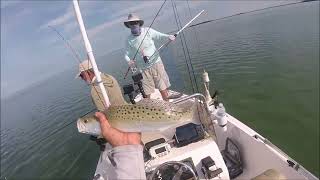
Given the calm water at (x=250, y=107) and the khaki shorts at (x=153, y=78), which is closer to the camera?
the khaki shorts at (x=153, y=78)

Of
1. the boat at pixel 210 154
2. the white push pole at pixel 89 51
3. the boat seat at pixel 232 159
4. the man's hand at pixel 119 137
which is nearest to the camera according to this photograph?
the man's hand at pixel 119 137

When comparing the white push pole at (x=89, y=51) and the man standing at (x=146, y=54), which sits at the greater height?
the white push pole at (x=89, y=51)

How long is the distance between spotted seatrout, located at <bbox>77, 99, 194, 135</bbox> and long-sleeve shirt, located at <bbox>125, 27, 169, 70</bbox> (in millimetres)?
5072

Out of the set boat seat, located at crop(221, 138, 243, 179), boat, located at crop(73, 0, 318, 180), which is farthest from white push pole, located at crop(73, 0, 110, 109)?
boat seat, located at crop(221, 138, 243, 179)

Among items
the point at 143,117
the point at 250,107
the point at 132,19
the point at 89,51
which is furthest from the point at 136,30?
the point at 250,107

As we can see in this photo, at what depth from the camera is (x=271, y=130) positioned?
8.88 metres

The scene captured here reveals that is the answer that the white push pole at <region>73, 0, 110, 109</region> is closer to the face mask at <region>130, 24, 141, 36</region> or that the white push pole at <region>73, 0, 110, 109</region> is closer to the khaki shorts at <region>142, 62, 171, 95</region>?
the face mask at <region>130, 24, 141, 36</region>

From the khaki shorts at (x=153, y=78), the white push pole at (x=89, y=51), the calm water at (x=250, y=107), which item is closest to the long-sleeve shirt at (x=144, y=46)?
the khaki shorts at (x=153, y=78)

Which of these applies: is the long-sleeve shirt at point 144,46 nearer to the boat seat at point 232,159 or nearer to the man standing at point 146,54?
the man standing at point 146,54

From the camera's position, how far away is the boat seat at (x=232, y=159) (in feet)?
17.8

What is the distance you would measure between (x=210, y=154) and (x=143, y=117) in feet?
8.74

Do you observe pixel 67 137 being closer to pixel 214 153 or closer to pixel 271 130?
pixel 271 130

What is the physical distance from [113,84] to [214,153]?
272 centimetres

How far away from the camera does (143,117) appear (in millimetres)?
2980
